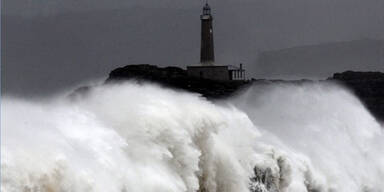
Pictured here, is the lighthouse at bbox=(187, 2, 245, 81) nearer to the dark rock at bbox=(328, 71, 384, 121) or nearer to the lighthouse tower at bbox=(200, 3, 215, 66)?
the lighthouse tower at bbox=(200, 3, 215, 66)

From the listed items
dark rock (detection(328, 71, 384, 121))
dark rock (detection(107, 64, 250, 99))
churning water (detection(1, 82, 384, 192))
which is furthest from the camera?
dark rock (detection(328, 71, 384, 121))

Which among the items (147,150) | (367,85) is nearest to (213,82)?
(367,85)

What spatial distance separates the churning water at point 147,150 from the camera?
14.3 m

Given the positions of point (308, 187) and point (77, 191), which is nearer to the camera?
point (77, 191)

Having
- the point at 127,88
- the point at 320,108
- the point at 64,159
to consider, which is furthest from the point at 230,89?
the point at 64,159

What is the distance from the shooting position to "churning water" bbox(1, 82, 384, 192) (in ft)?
47.1

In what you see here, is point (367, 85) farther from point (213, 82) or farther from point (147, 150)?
point (147, 150)

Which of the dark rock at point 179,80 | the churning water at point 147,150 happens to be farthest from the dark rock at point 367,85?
the churning water at point 147,150

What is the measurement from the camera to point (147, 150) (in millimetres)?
17953

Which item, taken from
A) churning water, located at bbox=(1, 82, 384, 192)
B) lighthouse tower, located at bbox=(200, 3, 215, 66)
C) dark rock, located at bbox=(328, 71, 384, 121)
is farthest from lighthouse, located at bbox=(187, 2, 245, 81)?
churning water, located at bbox=(1, 82, 384, 192)

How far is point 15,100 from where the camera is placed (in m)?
19.4

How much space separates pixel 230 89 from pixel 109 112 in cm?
5927

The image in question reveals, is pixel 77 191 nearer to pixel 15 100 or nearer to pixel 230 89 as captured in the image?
pixel 15 100

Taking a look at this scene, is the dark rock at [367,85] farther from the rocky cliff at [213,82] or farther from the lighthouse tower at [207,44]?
the lighthouse tower at [207,44]
